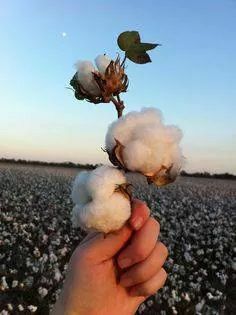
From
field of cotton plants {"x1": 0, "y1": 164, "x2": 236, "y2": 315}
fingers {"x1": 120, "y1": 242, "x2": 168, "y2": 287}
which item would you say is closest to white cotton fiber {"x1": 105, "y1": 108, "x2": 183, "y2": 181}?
fingers {"x1": 120, "y1": 242, "x2": 168, "y2": 287}

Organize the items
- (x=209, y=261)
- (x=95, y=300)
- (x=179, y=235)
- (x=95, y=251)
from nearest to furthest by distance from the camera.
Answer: (x=95, y=251)
(x=95, y=300)
(x=209, y=261)
(x=179, y=235)

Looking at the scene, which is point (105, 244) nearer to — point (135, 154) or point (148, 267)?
point (148, 267)

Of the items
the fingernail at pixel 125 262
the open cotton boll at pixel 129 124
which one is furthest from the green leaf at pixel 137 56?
the fingernail at pixel 125 262

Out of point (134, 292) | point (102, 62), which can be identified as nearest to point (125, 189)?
point (102, 62)

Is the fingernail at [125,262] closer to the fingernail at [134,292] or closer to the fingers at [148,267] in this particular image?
the fingers at [148,267]

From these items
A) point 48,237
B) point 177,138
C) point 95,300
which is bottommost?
point 48,237

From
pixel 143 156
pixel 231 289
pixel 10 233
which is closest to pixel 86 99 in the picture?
pixel 143 156

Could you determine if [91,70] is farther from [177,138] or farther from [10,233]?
[10,233]
